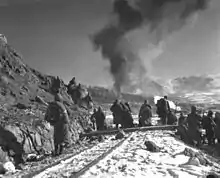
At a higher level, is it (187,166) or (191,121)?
(191,121)

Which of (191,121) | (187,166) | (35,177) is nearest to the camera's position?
(35,177)

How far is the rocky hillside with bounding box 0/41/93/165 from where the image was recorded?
32.7 metres

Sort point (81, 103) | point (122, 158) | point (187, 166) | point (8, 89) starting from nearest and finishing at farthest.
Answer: point (187, 166)
point (122, 158)
point (8, 89)
point (81, 103)

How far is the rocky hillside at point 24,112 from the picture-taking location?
107 ft

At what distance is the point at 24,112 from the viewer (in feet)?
140

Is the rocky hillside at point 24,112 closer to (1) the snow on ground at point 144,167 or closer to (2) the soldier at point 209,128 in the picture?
(1) the snow on ground at point 144,167

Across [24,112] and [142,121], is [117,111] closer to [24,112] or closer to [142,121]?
[142,121]

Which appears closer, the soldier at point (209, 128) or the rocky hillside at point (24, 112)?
the soldier at point (209, 128)

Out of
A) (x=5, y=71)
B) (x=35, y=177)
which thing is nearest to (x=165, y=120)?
(x=35, y=177)

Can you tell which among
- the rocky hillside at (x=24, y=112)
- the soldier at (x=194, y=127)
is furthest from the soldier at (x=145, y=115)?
the rocky hillside at (x=24, y=112)

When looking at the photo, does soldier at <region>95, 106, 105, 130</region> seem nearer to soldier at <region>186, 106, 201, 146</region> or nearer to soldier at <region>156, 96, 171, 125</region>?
soldier at <region>156, 96, 171, 125</region>

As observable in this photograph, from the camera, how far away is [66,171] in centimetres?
1174

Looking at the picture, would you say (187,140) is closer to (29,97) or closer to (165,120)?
(165,120)

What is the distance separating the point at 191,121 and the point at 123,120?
13.7 metres
